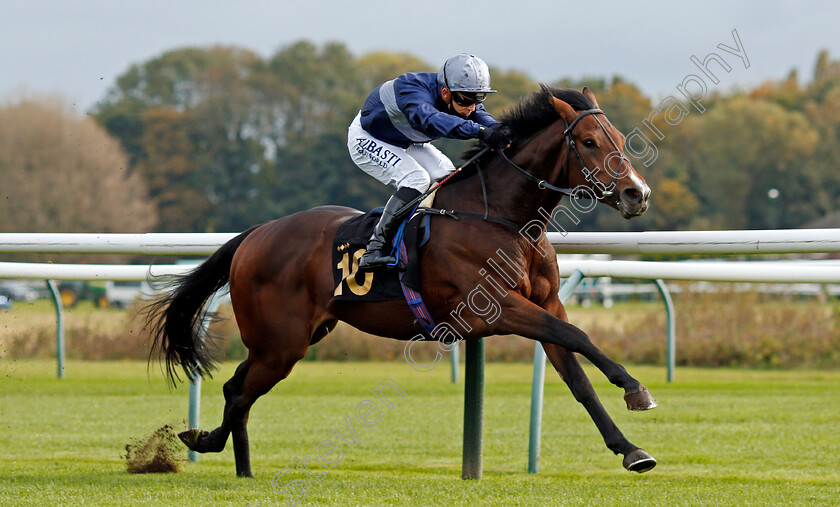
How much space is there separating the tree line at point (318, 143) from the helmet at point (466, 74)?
28.8 metres

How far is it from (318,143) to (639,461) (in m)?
45.3

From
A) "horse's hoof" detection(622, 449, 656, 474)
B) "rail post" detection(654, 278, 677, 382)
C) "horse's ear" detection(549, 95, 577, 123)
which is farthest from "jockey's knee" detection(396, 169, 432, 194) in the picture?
"rail post" detection(654, 278, 677, 382)

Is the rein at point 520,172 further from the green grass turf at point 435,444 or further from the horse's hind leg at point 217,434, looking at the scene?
the horse's hind leg at point 217,434

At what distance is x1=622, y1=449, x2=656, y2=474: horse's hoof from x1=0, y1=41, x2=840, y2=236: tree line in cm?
2985

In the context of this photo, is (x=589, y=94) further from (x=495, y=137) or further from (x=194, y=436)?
(x=194, y=436)

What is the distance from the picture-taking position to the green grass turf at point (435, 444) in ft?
15.0

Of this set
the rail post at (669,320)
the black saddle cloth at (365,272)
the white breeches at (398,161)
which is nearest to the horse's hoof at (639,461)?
the black saddle cloth at (365,272)

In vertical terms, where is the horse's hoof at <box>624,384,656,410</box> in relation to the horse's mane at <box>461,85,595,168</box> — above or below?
below

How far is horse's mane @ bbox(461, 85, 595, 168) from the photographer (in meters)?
4.70

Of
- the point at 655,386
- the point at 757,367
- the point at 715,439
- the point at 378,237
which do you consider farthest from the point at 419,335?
the point at 757,367

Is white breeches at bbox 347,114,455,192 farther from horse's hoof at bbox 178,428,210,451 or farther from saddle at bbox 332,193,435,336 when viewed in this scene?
horse's hoof at bbox 178,428,210,451

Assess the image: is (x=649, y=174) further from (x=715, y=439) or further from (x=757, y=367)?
(x=715, y=439)

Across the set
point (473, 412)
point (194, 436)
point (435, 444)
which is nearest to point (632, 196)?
point (473, 412)

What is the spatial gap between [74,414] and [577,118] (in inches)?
209
